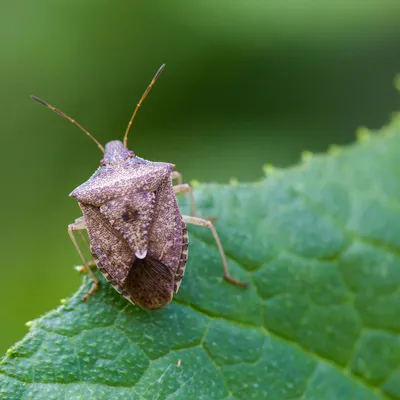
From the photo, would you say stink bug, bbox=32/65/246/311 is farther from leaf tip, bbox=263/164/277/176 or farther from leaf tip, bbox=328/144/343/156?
leaf tip, bbox=328/144/343/156

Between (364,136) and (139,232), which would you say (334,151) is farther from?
(139,232)

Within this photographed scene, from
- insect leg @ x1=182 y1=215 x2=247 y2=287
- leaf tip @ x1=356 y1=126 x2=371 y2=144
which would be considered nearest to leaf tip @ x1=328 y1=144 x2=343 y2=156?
leaf tip @ x1=356 y1=126 x2=371 y2=144

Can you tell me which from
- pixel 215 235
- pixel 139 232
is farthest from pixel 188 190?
pixel 139 232

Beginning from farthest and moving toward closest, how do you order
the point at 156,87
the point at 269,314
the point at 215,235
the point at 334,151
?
the point at 156,87, the point at 334,151, the point at 215,235, the point at 269,314

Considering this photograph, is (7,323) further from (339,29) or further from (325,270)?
(339,29)

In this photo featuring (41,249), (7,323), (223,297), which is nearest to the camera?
(223,297)

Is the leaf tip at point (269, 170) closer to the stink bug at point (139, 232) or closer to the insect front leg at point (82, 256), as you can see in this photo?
the stink bug at point (139, 232)

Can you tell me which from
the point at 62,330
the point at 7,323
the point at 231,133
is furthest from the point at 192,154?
the point at 62,330
